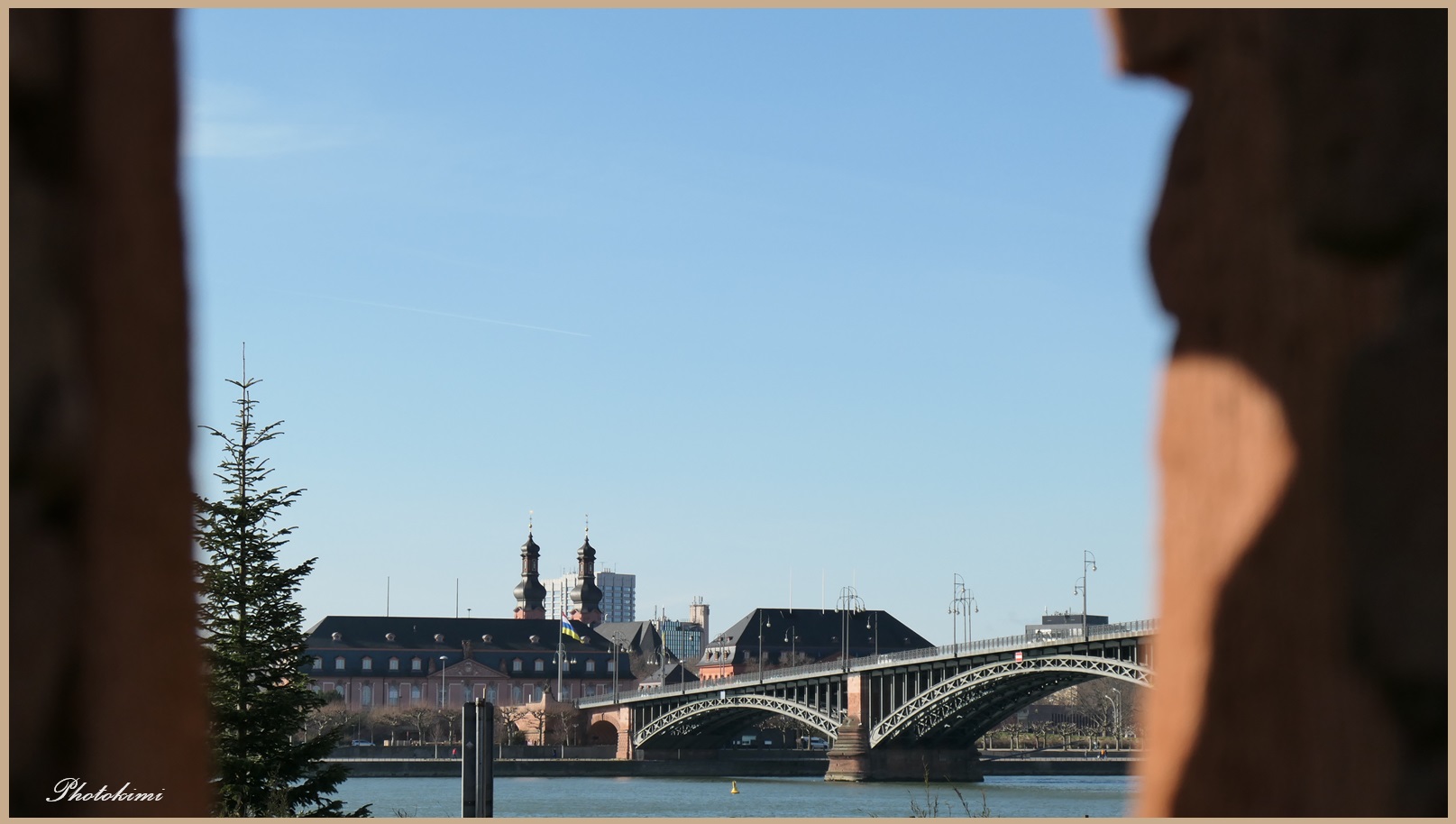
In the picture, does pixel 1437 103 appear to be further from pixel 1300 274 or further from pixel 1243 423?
pixel 1243 423

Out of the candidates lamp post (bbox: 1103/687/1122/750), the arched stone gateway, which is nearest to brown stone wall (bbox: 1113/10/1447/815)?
the arched stone gateway

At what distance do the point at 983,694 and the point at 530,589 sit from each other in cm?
9869

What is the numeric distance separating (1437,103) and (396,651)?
463ft

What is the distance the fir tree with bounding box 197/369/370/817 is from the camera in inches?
848

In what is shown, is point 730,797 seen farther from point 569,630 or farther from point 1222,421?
point 569,630

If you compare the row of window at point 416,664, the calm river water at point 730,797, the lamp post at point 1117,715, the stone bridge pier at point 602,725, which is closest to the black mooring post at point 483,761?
the calm river water at point 730,797

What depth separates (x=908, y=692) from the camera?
71.2m

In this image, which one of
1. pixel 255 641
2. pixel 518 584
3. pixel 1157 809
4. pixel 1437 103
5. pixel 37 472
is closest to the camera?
pixel 37 472

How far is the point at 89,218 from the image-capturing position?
4.79 ft

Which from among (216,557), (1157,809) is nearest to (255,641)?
(216,557)

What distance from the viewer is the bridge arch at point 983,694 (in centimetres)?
5822

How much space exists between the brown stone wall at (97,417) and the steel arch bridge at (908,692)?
169 feet

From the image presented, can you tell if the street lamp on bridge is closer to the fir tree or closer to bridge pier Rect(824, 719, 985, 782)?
bridge pier Rect(824, 719, 985, 782)

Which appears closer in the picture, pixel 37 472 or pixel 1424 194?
pixel 37 472
